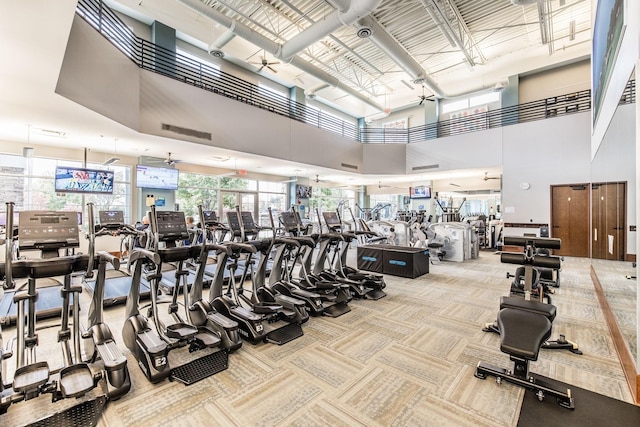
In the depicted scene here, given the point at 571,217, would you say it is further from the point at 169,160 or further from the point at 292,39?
the point at 169,160

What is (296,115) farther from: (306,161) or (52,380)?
(52,380)

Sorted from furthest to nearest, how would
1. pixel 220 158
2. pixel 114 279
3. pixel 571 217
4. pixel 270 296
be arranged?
pixel 220 158 < pixel 571 217 < pixel 114 279 < pixel 270 296

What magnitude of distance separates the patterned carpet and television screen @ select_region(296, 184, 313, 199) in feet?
31.3

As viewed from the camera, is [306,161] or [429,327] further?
[306,161]

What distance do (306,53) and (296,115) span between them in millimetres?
2030

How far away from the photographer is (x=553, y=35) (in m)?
9.34

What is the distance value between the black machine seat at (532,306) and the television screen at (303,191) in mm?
10933

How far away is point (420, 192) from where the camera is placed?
14.0m

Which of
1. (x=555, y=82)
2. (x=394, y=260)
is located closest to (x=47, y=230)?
(x=394, y=260)

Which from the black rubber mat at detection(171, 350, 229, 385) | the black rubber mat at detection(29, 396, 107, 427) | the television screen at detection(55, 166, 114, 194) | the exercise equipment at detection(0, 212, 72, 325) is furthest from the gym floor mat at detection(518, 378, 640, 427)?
the television screen at detection(55, 166, 114, 194)

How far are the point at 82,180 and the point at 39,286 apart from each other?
3492mm

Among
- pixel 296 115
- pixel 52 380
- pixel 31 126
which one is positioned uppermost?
pixel 296 115

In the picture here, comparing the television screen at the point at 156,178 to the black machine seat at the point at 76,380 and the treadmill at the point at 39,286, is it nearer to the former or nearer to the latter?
the treadmill at the point at 39,286

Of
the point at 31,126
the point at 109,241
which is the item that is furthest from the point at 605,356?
the point at 109,241
